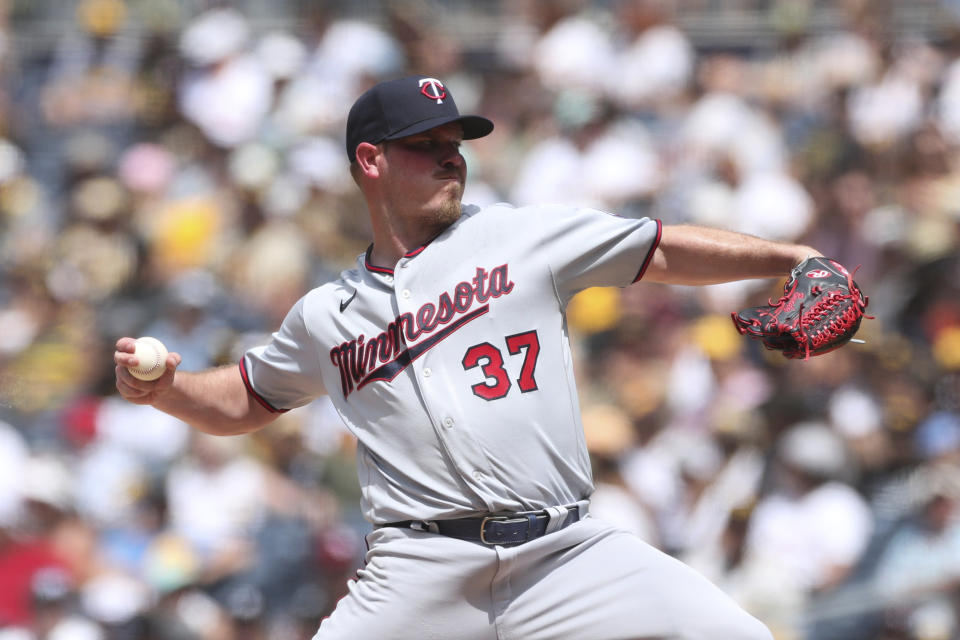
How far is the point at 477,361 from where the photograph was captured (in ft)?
10.5

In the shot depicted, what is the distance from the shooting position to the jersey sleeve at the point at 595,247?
10.7ft

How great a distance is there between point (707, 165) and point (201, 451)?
10.8ft

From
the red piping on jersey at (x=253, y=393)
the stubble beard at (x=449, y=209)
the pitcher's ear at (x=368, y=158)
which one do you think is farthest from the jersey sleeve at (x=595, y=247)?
the red piping on jersey at (x=253, y=393)

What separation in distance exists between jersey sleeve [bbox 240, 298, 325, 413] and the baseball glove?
1217 millimetres

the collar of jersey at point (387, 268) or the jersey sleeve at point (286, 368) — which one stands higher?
the collar of jersey at point (387, 268)

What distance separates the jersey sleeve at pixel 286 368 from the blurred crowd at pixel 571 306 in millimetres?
2337

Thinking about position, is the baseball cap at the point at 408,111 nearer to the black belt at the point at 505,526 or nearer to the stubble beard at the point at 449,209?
the stubble beard at the point at 449,209

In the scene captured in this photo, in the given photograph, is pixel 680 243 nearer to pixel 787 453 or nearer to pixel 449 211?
pixel 449 211

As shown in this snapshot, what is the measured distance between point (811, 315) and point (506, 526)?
35.6 inches

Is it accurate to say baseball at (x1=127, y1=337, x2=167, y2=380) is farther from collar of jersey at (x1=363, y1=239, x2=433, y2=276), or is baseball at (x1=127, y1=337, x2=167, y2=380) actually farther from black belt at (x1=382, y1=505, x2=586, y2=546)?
black belt at (x1=382, y1=505, x2=586, y2=546)

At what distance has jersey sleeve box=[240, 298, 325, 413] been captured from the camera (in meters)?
3.54

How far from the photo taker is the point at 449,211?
340 cm

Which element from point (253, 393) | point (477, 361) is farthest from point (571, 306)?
point (477, 361)

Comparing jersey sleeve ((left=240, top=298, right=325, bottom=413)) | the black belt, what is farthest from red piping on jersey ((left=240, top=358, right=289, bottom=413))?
the black belt
